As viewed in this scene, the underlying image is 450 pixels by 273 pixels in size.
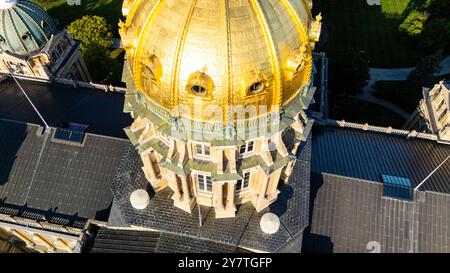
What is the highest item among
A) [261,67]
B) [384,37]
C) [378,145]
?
[384,37]

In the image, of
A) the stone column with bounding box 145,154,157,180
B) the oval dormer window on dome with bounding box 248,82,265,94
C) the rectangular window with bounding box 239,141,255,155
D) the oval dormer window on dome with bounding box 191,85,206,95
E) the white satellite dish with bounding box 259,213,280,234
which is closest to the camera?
the oval dormer window on dome with bounding box 191,85,206,95

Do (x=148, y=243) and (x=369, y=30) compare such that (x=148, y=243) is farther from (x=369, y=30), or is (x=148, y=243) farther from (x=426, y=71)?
(x=369, y=30)

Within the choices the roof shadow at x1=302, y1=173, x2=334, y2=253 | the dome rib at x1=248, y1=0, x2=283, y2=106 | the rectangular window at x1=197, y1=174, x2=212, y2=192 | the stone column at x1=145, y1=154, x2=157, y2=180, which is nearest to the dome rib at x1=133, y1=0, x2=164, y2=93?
the dome rib at x1=248, y1=0, x2=283, y2=106

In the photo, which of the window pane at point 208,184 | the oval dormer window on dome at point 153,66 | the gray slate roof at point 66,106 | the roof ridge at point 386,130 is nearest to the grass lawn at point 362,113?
the roof ridge at point 386,130

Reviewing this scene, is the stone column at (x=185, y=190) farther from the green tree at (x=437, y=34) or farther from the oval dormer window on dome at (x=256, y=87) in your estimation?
the green tree at (x=437, y=34)

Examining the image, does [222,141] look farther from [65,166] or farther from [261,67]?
[65,166]

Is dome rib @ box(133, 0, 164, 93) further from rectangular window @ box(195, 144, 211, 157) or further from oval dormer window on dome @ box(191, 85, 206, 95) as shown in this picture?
rectangular window @ box(195, 144, 211, 157)
